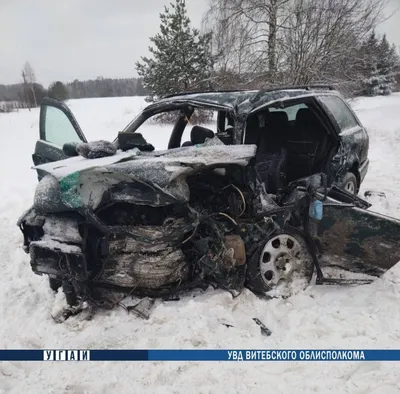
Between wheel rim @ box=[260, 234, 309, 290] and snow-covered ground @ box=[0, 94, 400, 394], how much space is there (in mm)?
176

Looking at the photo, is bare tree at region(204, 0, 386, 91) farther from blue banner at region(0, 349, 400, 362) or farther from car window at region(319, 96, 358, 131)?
blue banner at region(0, 349, 400, 362)

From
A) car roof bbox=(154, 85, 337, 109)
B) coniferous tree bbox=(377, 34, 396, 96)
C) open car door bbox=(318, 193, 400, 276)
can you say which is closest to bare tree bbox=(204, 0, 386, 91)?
car roof bbox=(154, 85, 337, 109)

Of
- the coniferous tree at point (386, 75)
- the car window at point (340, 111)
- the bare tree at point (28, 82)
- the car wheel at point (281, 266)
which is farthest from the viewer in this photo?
the bare tree at point (28, 82)

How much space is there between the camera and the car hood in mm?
2407

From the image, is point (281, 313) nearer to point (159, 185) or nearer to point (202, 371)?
point (202, 371)

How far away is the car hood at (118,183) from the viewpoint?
241 centimetres

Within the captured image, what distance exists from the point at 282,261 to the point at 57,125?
9.34 ft

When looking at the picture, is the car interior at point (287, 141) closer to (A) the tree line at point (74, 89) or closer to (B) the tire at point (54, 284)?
(B) the tire at point (54, 284)

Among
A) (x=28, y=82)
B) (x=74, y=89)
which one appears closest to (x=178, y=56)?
(x=28, y=82)

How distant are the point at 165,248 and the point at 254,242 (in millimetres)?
785

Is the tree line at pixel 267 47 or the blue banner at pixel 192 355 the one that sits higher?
the tree line at pixel 267 47

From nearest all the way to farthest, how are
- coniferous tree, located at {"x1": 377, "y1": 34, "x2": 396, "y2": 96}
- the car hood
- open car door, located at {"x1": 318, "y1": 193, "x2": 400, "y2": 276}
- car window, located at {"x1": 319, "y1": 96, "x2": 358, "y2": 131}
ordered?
the car hood → open car door, located at {"x1": 318, "y1": 193, "x2": 400, "y2": 276} → car window, located at {"x1": 319, "y1": 96, "x2": 358, "y2": 131} → coniferous tree, located at {"x1": 377, "y1": 34, "x2": 396, "y2": 96}

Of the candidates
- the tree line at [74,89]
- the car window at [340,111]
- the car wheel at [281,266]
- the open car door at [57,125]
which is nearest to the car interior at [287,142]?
the car window at [340,111]

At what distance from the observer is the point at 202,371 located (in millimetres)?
2176
